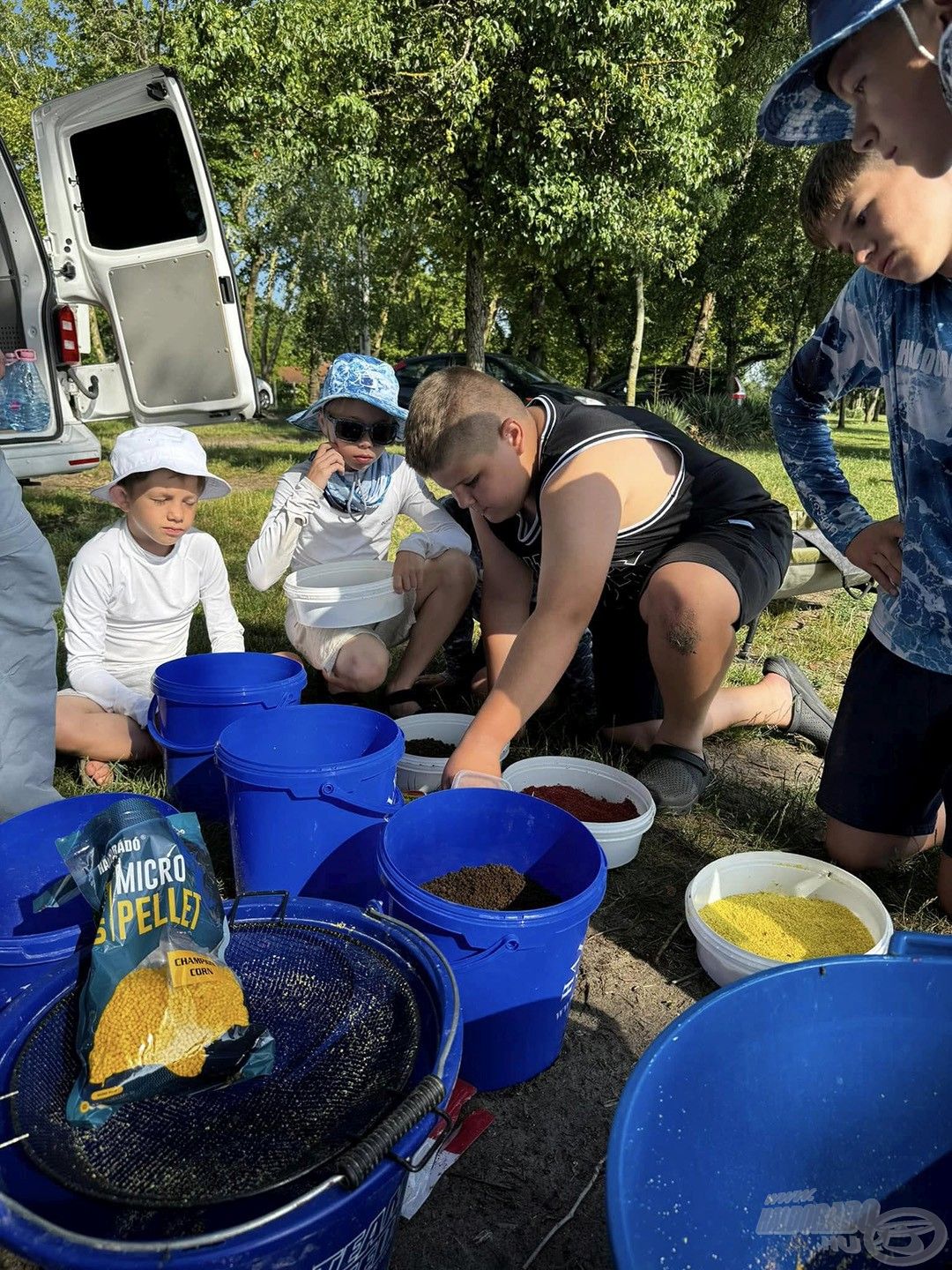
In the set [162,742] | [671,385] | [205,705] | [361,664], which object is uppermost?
[205,705]

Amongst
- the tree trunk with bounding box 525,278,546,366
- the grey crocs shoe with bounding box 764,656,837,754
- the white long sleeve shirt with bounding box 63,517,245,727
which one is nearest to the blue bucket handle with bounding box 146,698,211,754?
the white long sleeve shirt with bounding box 63,517,245,727

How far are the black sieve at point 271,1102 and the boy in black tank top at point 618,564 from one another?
27.8 inches

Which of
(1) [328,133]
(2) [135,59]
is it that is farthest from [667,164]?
(2) [135,59]

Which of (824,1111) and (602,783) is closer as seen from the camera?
(824,1111)

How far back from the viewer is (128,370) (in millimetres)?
4977

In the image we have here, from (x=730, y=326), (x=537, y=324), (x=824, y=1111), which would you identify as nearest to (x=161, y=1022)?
(x=824, y=1111)

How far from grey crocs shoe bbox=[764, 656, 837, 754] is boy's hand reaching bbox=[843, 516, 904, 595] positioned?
3.27ft

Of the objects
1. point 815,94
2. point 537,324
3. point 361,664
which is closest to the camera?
point 815,94

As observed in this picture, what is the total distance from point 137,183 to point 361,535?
2980 mm

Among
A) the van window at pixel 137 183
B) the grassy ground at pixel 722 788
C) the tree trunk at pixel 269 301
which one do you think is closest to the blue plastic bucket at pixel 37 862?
the grassy ground at pixel 722 788

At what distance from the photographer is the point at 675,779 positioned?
7.95 feet

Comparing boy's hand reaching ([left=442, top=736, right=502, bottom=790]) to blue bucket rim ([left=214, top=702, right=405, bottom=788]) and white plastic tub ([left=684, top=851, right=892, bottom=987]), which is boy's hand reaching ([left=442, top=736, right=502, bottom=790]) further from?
white plastic tub ([left=684, top=851, right=892, bottom=987])

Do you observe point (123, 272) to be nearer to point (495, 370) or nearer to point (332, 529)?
point (332, 529)

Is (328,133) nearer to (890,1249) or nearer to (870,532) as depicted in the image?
(870,532)
